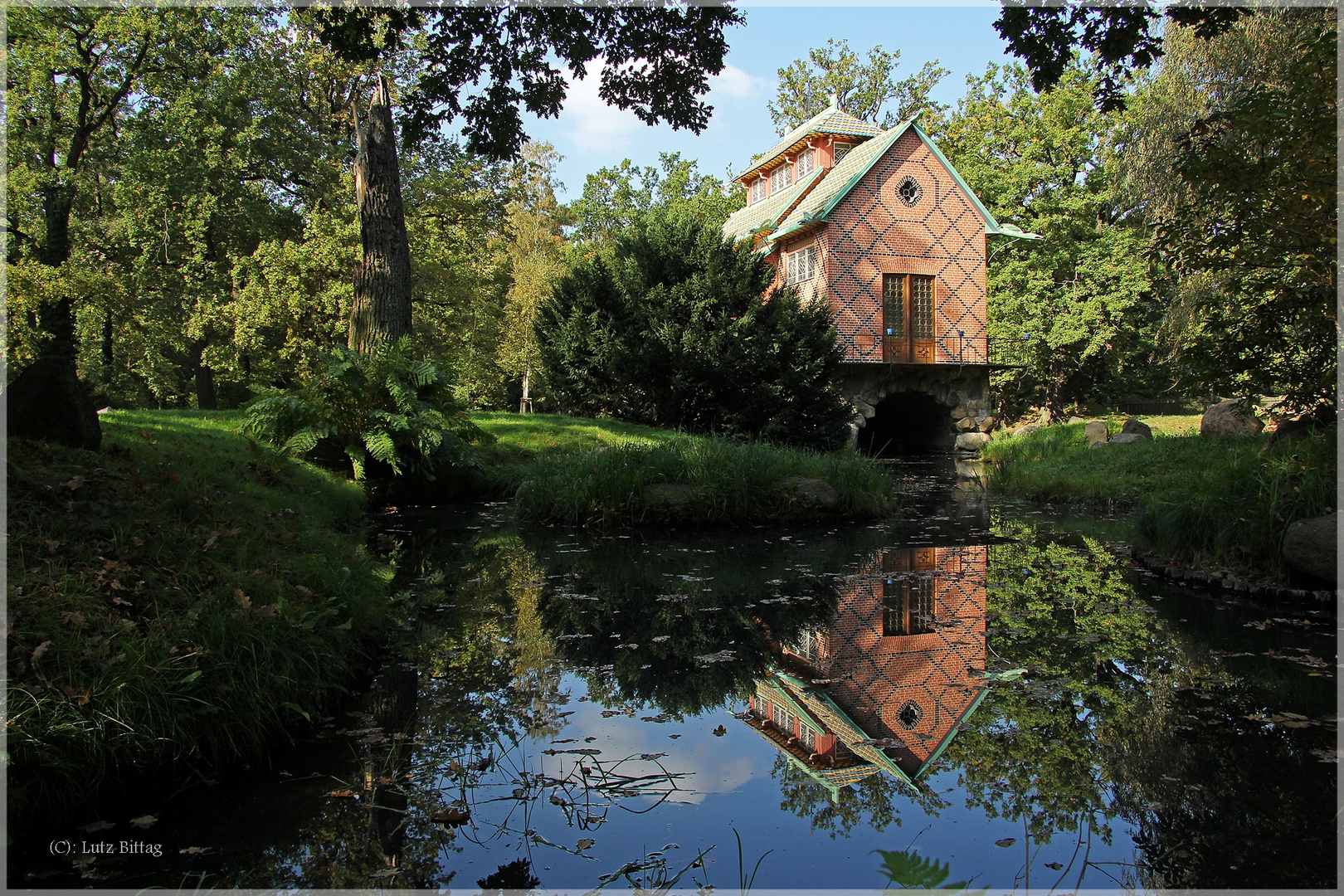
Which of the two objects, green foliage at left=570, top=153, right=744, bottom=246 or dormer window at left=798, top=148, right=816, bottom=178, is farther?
green foliage at left=570, top=153, right=744, bottom=246

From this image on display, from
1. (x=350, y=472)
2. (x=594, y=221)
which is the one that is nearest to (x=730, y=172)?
(x=594, y=221)

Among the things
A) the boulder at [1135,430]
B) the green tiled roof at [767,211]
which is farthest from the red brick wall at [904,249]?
the boulder at [1135,430]

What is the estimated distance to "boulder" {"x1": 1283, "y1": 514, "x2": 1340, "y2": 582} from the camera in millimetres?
5523

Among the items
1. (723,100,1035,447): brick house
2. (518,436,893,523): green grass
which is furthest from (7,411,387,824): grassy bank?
(723,100,1035,447): brick house

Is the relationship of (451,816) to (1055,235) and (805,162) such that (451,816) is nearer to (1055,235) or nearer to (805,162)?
(805,162)

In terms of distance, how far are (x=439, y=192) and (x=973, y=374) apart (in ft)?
61.7

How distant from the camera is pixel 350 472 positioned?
1092cm

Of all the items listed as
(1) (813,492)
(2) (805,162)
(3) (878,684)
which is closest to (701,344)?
(1) (813,492)

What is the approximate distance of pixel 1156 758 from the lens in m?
3.32

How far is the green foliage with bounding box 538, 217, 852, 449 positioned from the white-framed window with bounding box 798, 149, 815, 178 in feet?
41.9

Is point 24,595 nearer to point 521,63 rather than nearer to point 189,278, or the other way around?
point 521,63

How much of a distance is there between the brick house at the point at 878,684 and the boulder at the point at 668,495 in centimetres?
378

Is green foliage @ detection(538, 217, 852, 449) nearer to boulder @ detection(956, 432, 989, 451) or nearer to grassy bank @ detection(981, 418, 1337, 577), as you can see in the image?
grassy bank @ detection(981, 418, 1337, 577)

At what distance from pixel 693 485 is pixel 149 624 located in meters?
7.08
